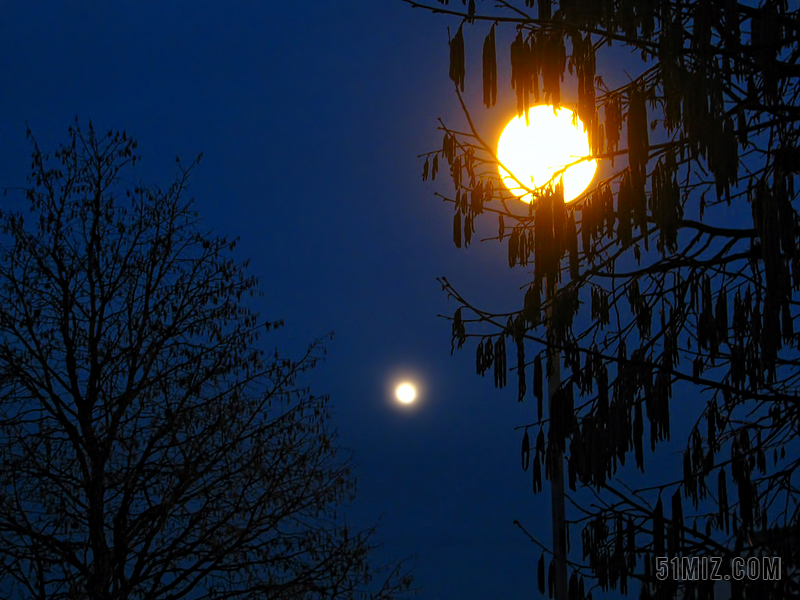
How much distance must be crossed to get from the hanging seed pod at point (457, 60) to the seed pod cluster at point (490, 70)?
12 cm

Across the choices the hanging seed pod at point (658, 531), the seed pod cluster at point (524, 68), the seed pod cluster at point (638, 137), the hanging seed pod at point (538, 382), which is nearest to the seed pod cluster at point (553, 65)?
the seed pod cluster at point (524, 68)

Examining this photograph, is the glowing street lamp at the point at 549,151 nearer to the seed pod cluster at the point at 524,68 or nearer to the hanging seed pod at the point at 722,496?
the seed pod cluster at the point at 524,68

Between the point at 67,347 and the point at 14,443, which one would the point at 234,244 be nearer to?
the point at 67,347

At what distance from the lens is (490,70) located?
400 cm

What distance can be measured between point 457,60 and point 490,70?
191 mm

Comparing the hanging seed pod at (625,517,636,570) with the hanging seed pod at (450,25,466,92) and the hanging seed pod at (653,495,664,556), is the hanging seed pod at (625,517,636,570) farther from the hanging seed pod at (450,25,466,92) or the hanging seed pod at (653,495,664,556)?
the hanging seed pod at (450,25,466,92)

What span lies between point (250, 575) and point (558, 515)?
10.8ft

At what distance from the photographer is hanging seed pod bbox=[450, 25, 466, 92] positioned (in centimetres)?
406

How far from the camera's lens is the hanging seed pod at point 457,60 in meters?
4.06

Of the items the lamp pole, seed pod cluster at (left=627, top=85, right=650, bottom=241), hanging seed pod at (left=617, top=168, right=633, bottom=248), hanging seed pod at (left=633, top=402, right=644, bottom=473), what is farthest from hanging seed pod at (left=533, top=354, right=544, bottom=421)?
seed pod cluster at (left=627, top=85, right=650, bottom=241)

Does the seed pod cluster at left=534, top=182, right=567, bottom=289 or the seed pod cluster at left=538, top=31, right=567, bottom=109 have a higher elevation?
the seed pod cluster at left=538, top=31, right=567, bottom=109

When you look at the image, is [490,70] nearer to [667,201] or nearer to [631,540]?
[667,201]

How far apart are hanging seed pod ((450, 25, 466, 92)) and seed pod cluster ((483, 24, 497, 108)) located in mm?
122

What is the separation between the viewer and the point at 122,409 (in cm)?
776
